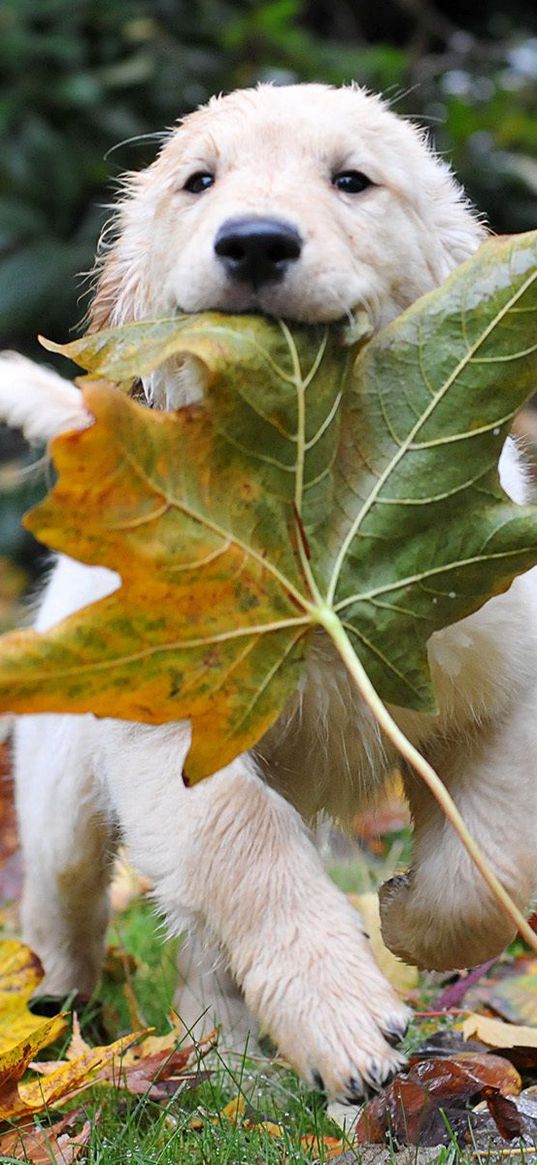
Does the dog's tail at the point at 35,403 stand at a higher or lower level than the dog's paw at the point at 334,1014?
higher

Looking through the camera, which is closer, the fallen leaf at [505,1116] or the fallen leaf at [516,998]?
the fallen leaf at [505,1116]

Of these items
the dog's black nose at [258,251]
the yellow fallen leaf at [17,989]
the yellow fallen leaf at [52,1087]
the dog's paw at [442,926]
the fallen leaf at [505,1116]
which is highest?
the dog's black nose at [258,251]

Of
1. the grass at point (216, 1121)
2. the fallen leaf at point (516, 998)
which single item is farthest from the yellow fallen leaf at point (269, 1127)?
the fallen leaf at point (516, 998)

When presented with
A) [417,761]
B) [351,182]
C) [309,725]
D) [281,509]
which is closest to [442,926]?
[309,725]

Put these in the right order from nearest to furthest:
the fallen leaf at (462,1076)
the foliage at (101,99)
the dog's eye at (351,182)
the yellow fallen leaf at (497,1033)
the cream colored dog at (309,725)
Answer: the cream colored dog at (309,725) → the fallen leaf at (462,1076) → the dog's eye at (351,182) → the yellow fallen leaf at (497,1033) → the foliage at (101,99)

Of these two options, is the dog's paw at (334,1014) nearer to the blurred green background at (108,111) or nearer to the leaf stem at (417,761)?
the leaf stem at (417,761)

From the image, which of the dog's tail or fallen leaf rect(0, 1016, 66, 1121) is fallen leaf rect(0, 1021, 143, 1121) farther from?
the dog's tail

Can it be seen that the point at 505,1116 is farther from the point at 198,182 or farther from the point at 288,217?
the point at 198,182

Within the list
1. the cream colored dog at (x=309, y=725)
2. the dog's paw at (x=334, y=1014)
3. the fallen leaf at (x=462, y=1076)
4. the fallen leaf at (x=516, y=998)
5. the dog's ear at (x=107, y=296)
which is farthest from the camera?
the fallen leaf at (x=516, y=998)
